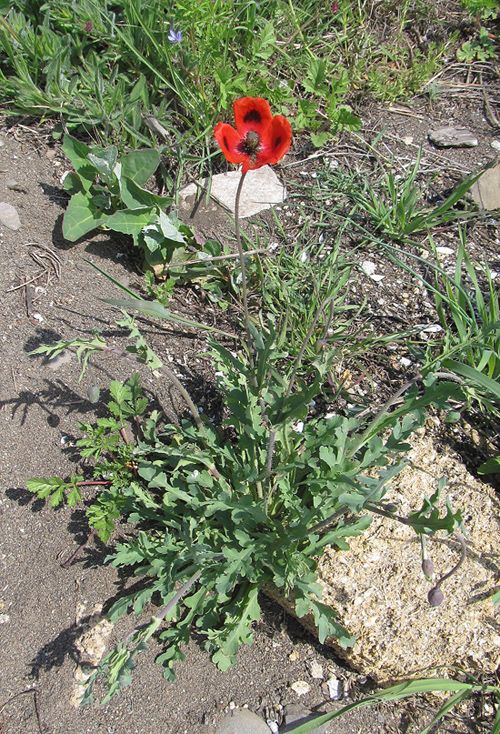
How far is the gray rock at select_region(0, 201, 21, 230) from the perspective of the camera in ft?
9.11

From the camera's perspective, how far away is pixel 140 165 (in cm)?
286

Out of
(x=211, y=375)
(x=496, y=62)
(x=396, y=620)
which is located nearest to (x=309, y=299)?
(x=211, y=375)

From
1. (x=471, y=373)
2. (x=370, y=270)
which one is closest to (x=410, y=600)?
(x=471, y=373)

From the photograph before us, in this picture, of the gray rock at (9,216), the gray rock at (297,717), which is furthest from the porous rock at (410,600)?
the gray rock at (9,216)

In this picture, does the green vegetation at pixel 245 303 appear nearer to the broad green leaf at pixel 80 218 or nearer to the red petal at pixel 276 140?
the broad green leaf at pixel 80 218

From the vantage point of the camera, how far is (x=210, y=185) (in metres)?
3.02

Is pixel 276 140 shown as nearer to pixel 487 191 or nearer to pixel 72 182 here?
pixel 72 182

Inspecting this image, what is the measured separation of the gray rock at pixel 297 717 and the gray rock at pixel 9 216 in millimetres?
2089

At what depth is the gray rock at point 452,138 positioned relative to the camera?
Answer: 3.47 meters

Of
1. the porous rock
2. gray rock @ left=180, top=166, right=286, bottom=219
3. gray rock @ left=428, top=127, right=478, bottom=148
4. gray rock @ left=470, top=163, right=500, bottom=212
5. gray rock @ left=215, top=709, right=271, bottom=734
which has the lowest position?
gray rock @ left=215, top=709, right=271, bottom=734

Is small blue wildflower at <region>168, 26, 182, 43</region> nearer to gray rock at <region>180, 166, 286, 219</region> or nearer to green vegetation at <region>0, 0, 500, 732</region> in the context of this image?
green vegetation at <region>0, 0, 500, 732</region>

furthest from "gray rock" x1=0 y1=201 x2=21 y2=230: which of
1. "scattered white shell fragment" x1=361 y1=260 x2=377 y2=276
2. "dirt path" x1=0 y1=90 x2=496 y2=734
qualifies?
"scattered white shell fragment" x1=361 y1=260 x2=377 y2=276

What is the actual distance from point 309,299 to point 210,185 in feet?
2.26

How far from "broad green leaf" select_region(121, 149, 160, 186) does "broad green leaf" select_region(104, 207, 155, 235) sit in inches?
6.1
